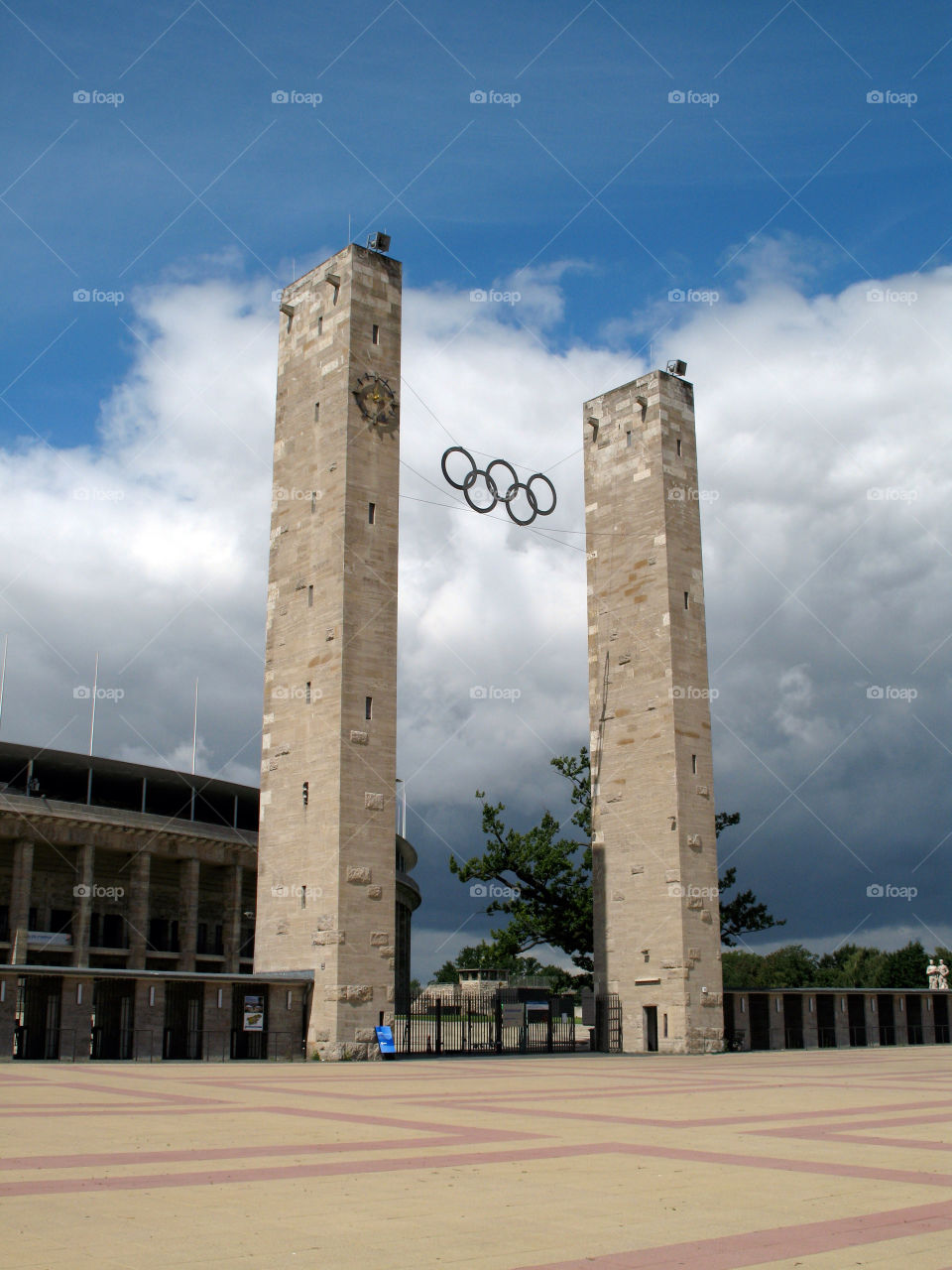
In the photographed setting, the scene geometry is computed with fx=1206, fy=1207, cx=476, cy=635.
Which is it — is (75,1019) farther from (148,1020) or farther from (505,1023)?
(505,1023)

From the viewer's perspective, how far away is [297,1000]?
33.7 meters

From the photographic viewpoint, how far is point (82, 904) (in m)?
58.6

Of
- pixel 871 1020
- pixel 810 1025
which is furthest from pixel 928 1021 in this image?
pixel 810 1025

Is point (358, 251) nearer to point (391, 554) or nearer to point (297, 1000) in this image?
point (391, 554)

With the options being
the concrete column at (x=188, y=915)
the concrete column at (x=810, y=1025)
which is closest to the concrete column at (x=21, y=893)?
the concrete column at (x=188, y=915)

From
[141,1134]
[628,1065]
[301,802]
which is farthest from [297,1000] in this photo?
[141,1134]

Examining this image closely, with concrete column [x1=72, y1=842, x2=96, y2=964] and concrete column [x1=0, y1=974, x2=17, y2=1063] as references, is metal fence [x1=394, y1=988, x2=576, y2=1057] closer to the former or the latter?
concrete column [x1=0, y1=974, x2=17, y2=1063]

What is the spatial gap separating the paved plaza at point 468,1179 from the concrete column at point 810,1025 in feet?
91.4

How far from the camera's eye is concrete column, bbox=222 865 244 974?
63906 mm

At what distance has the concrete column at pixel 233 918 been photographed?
63906 millimetres

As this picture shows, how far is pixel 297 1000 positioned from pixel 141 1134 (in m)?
21.5

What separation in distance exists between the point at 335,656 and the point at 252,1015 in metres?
10.3

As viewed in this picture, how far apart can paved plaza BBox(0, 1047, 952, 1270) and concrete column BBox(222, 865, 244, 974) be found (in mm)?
45146

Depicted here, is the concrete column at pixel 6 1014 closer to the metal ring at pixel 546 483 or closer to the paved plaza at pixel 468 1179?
the paved plaza at pixel 468 1179
